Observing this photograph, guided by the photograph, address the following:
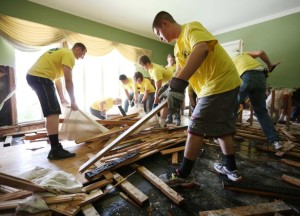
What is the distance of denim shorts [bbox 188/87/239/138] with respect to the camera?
52.0 inches

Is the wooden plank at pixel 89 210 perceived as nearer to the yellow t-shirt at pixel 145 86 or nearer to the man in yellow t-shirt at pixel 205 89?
the man in yellow t-shirt at pixel 205 89

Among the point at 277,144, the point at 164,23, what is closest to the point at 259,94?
the point at 277,144

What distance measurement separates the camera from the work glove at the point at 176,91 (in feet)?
4.10

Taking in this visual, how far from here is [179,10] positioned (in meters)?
4.90

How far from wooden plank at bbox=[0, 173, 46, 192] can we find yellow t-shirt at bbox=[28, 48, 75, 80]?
131 centimetres

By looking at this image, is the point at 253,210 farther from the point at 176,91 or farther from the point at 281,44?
the point at 281,44

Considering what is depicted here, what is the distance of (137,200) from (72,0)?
484 cm

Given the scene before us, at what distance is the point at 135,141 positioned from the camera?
2.57 metres

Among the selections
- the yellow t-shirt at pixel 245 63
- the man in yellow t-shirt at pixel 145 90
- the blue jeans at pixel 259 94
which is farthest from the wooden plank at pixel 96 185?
the man in yellow t-shirt at pixel 145 90

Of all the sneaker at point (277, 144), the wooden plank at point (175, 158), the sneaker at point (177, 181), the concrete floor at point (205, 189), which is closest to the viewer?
the concrete floor at point (205, 189)

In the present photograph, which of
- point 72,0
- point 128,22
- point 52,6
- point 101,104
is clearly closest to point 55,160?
point 101,104

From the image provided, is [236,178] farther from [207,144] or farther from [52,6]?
[52,6]

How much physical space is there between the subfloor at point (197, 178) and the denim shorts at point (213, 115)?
17.5 inches

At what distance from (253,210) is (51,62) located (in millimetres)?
2377
